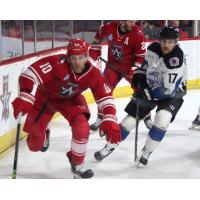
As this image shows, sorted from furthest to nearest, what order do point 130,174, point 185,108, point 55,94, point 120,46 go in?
point 185,108
point 120,46
point 130,174
point 55,94

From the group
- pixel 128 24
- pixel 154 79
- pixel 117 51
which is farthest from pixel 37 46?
pixel 154 79

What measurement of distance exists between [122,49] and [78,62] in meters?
1.61

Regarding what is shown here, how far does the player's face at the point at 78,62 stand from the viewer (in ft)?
9.24

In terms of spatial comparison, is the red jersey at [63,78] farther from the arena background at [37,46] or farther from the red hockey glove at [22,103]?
the arena background at [37,46]

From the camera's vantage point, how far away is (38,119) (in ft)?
10.5

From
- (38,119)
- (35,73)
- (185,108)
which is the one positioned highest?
(35,73)

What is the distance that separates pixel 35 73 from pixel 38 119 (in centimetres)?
42

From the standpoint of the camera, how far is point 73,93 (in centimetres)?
304

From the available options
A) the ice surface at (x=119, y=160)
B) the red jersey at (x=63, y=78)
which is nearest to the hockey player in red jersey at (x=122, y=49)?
the ice surface at (x=119, y=160)

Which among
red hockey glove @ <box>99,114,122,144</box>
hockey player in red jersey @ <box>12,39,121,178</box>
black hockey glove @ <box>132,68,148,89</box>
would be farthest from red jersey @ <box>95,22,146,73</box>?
red hockey glove @ <box>99,114,122,144</box>

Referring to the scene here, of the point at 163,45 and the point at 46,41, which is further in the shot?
the point at 46,41

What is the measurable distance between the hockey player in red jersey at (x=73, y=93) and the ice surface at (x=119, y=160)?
279 mm

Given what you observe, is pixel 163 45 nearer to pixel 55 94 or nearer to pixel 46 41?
pixel 55 94

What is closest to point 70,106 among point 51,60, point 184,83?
point 51,60
